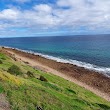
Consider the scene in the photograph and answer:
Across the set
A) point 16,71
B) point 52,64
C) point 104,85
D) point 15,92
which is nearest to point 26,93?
point 15,92

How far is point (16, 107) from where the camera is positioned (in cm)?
1639

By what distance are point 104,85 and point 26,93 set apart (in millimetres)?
31882

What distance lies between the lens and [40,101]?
18391mm

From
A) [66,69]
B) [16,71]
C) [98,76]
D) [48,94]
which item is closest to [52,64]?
[66,69]

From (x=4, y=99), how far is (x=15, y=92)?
5.15 ft

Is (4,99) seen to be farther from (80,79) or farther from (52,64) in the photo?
(52,64)

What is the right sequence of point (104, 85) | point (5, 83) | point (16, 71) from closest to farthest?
point (5, 83) → point (16, 71) → point (104, 85)

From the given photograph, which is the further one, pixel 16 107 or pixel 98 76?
pixel 98 76

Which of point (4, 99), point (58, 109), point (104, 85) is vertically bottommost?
point (104, 85)

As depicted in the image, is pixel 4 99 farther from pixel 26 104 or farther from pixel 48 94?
pixel 48 94

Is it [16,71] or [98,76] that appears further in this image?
[98,76]

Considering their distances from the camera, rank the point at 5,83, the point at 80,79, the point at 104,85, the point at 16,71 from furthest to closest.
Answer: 1. the point at 80,79
2. the point at 104,85
3. the point at 16,71
4. the point at 5,83

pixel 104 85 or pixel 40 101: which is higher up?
pixel 40 101

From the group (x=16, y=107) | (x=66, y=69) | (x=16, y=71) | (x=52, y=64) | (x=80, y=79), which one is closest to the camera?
(x=16, y=107)
